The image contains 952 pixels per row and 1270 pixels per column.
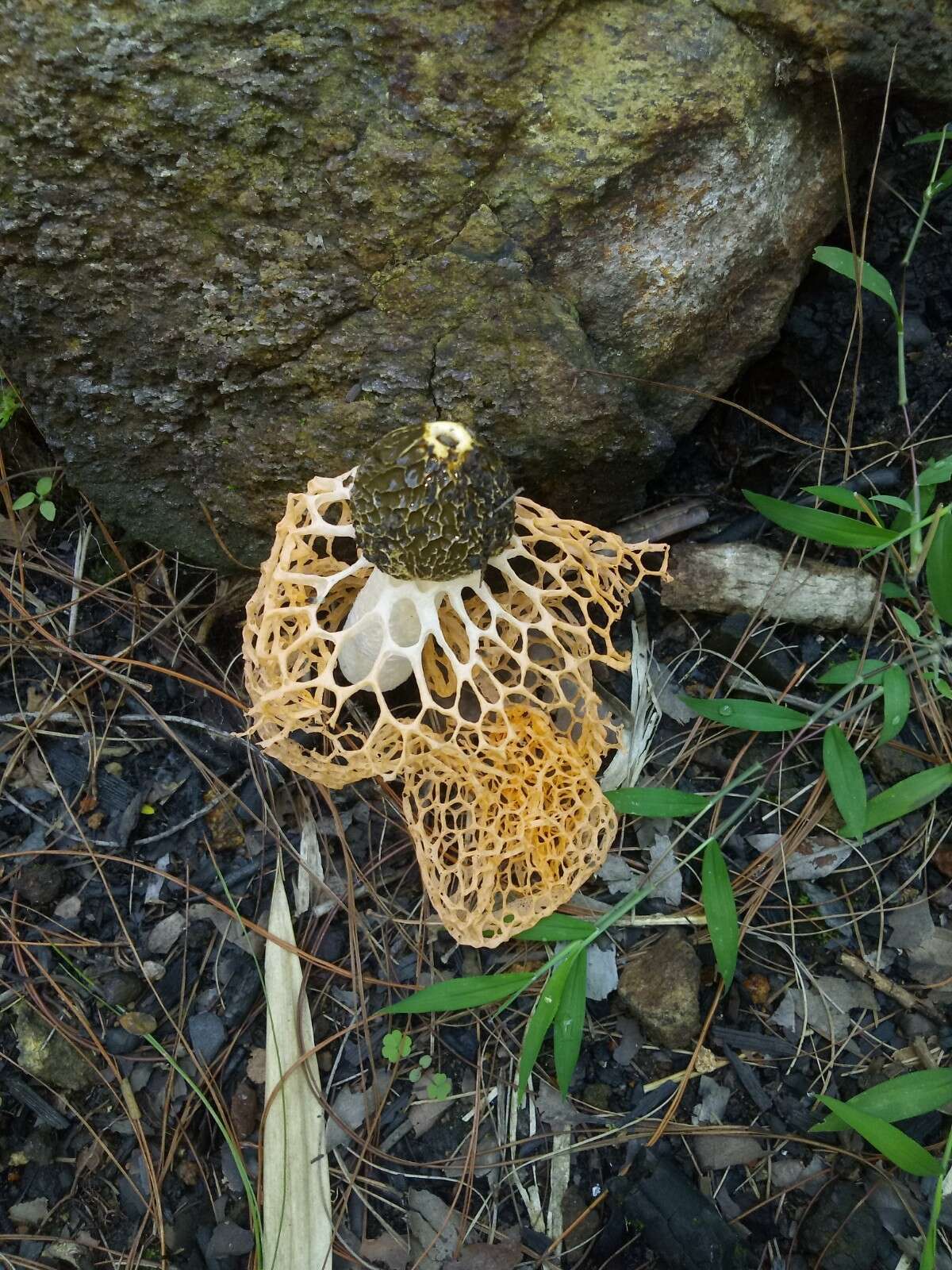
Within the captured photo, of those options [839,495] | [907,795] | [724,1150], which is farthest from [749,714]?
[724,1150]

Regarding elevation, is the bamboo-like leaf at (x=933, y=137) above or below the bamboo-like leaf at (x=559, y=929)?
above

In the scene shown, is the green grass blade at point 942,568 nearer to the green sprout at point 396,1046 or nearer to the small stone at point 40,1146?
the green sprout at point 396,1046

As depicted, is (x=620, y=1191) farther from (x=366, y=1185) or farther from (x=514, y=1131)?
(x=366, y=1185)

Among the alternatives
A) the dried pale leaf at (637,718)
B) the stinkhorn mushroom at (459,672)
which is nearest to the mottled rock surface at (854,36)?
the stinkhorn mushroom at (459,672)

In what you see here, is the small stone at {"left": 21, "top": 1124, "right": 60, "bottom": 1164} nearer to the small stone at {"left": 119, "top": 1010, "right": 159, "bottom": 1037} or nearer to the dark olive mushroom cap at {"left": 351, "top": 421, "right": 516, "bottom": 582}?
the small stone at {"left": 119, "top": 1010, "right": 159, "bottom": 1037}

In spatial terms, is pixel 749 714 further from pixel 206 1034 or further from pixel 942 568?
pixel 206 1034

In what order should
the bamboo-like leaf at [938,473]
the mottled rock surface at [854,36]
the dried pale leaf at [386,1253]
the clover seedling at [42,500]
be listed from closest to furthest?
the mottled rock surface at [854,36], the dried pale leaf at [386,1253], the bamboo-like leaf at [938,473], the clover seedling at [42,500]

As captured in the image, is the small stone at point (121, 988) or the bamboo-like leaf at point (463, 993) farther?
the small stone at point (121, 988)

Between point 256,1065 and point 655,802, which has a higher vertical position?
point 655,802
